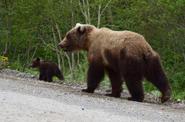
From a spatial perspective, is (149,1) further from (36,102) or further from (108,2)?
(36,102)

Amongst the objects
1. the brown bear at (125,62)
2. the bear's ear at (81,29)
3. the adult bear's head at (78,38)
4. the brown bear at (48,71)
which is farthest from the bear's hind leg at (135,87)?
the brown bear at (48,71)

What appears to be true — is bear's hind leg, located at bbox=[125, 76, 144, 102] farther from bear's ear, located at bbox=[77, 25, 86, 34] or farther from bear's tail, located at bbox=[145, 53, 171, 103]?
bear's ear, located at bbox=[77, 25, 86, 34]

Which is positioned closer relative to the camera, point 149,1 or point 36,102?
point 36,102

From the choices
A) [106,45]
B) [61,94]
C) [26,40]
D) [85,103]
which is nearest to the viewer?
[85,103]

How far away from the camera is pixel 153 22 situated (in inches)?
902

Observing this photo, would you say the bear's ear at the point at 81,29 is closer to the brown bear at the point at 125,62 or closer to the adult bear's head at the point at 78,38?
the adult bear's head at the point at 78,38

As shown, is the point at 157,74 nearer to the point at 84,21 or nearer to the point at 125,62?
the point at 125,62

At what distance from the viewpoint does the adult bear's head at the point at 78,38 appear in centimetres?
1432

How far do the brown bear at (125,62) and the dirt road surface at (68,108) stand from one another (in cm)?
55

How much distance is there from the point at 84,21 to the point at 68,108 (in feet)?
66.6

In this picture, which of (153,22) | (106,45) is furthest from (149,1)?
(106,45)

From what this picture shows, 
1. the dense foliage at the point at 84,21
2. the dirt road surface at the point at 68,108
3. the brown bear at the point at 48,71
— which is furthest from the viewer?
the dense foliage at the point at 84,21

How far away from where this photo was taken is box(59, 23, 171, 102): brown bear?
12.4 meters

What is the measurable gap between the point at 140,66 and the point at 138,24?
12.7m
